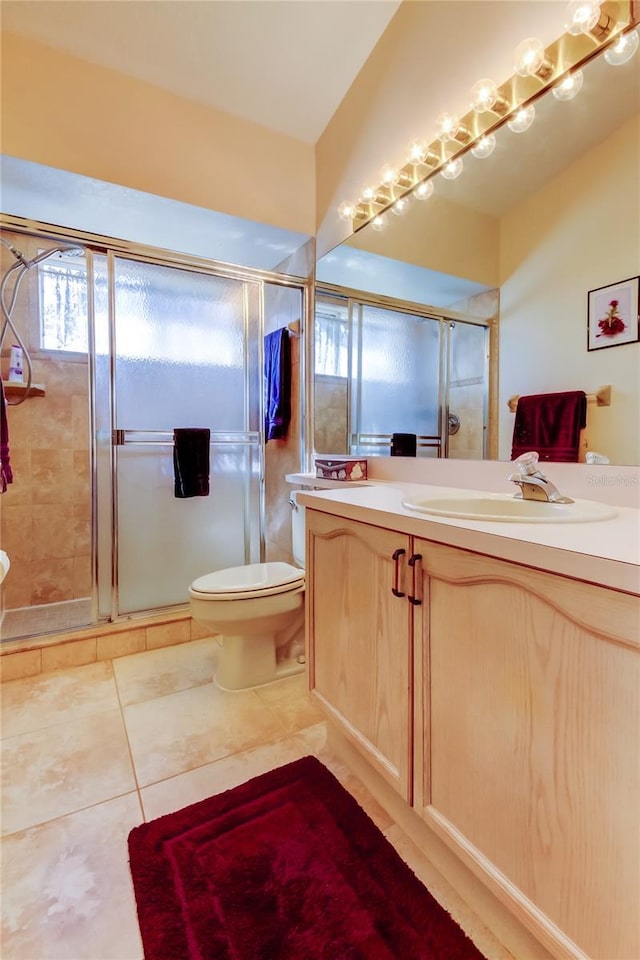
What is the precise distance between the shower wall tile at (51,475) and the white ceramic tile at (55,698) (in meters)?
0.99

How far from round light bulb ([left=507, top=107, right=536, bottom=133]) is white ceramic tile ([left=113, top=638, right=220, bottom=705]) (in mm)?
2216

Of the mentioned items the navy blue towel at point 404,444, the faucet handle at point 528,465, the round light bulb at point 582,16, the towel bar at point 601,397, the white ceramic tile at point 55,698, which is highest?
the round light bulb at point 582,16

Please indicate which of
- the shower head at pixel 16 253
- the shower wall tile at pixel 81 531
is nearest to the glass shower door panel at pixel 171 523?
the shower wall tile at pixel 81 531

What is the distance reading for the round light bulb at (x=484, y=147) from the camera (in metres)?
1.33

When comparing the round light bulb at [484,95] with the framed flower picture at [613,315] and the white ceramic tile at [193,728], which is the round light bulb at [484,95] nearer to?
the framed flower picture at [613,315]

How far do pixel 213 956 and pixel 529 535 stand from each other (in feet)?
3.17

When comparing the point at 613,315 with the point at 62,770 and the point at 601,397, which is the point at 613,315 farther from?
the point at 62,770

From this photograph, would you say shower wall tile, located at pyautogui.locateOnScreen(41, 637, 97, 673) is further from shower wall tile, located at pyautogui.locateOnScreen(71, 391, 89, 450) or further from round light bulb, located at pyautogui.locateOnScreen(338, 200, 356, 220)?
round light bulb, located at pyautogui.locateOnScreen(338, 200, 356, 220)

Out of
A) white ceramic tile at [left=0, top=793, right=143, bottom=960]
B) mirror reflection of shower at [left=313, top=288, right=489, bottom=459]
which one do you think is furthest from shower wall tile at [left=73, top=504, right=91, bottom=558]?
white ceramic tile at [left=0, top=793, right=143, bottom=960]

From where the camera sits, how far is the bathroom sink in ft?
2.65

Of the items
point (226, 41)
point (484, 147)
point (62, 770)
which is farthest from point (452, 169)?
point (62, 770)

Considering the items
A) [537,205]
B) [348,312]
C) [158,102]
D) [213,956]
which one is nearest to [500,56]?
[537,205]

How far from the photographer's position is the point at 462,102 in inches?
55.7

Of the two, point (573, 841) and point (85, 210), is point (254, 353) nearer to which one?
point (85, 210)
